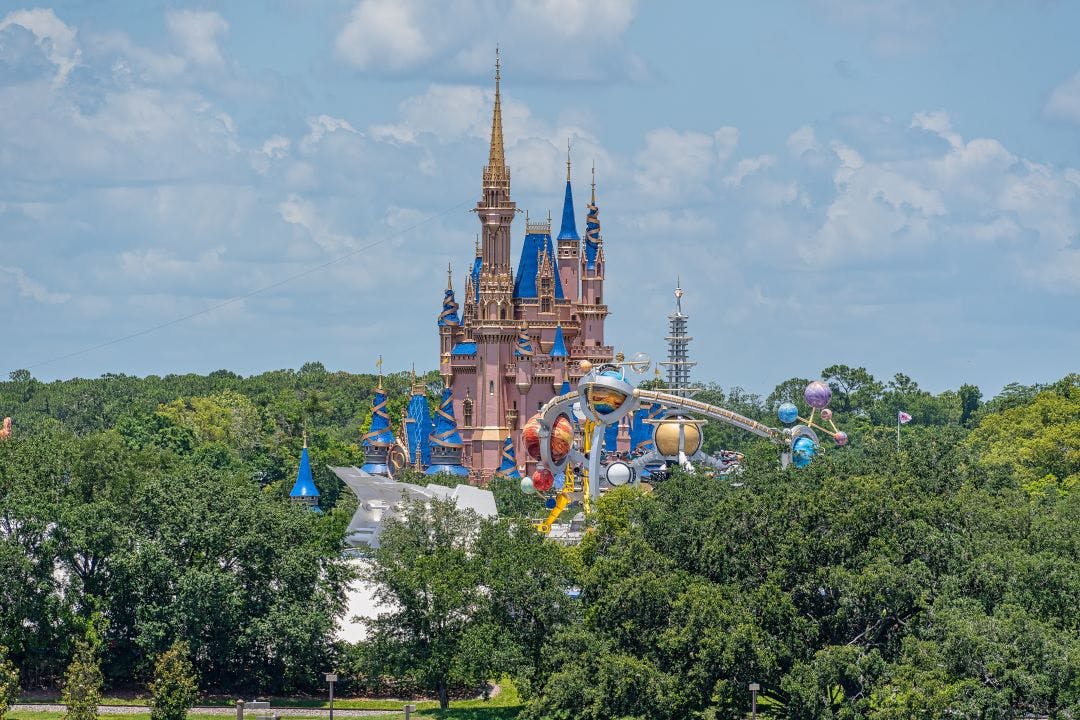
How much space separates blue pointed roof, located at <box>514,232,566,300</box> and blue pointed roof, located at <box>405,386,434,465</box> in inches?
419

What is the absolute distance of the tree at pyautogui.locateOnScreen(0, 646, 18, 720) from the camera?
67312mm

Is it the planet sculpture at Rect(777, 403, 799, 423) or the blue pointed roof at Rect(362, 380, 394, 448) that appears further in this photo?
the blue pointed roof at Rect(362, 380, 394, 448)

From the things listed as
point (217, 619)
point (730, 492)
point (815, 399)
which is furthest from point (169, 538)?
point (815, 399)

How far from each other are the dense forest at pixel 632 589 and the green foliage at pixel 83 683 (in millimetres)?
2305

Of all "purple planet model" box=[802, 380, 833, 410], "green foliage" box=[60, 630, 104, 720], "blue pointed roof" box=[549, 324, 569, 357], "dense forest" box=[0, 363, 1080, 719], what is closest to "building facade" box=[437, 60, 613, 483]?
"blue pointed roof" box=[549, 324, 569, 357]

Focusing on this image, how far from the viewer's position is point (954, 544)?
7012 centimetres

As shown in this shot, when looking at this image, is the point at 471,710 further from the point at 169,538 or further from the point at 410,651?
the point at 169,538

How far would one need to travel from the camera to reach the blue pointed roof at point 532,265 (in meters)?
153

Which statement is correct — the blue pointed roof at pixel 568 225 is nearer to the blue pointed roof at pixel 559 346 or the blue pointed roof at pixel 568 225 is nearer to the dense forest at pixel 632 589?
the blue pointed roof at pixel 559 346

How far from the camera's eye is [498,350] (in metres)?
150

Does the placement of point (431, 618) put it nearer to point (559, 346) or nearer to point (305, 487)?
point (305, 487)

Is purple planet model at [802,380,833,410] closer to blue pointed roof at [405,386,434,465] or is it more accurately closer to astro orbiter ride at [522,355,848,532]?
astro orbiter ride at [522,355,848,532]

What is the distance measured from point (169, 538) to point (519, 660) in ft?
45.2

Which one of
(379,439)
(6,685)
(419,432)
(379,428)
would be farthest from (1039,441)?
(6,685)
